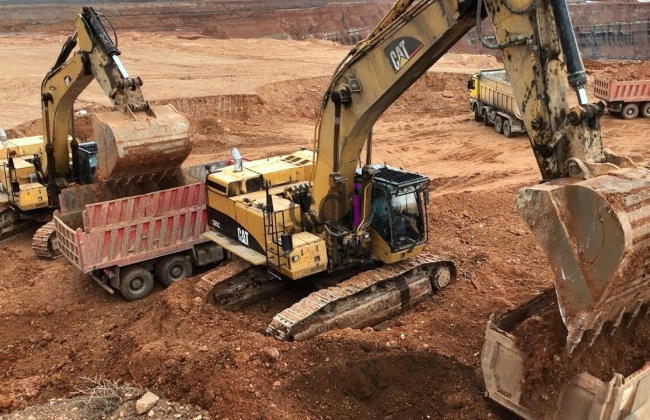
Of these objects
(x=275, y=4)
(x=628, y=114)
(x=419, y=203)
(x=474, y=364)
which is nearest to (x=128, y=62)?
(x=628, y=114)

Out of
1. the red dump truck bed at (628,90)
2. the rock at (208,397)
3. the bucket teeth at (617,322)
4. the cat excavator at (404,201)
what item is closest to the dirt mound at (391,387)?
the rock at (208,397)

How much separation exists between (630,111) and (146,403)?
2188cm

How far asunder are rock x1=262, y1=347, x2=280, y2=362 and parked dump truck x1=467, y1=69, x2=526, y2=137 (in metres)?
15.5

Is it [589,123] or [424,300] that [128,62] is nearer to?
[424,300]

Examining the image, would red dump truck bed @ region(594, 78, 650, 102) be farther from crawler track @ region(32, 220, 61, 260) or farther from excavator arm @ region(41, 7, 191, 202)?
crawler track @ region(32, 220, 61, 260)

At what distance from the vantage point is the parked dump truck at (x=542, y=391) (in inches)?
215

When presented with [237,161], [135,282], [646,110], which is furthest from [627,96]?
[135,282]

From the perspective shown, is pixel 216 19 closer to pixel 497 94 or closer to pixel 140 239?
pixel 497 94

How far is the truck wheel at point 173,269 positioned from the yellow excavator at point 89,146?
1456 millimetres

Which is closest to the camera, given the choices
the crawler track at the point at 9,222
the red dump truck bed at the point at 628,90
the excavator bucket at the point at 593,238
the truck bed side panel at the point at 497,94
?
the excavator bucket at the point at 593,238

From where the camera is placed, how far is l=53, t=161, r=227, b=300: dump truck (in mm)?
10367

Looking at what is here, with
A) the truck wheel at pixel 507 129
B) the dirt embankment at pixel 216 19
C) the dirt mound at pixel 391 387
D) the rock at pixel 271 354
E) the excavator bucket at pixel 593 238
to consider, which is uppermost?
the dirt embankment at pixel 216 19

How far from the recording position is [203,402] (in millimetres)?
6930

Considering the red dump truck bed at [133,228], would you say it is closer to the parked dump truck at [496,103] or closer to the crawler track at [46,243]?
the crawler track at [46,243]
